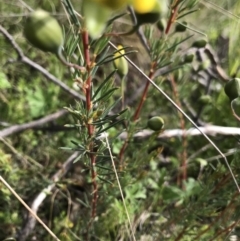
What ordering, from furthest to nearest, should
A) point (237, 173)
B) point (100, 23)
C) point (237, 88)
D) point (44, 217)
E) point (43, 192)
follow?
1. point (44, 217)
2. point (43, 192)
3. point (237, 173)
4. point (237, 88)
5. point (100, 23)

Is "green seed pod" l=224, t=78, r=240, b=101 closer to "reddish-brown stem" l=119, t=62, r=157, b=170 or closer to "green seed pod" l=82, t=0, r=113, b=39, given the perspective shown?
"reddish-brown stem" l=119, t=62, r=157, b=170

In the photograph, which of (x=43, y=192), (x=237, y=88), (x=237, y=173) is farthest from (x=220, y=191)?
(x=43, y=192)

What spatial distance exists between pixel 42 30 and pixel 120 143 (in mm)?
1022

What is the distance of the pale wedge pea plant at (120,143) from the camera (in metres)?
0.96

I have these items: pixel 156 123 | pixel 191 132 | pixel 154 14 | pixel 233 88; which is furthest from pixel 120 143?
pixel 154 14

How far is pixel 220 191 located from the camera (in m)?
1.27

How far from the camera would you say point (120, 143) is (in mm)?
1524

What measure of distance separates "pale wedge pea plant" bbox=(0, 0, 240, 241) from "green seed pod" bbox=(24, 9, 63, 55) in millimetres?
16

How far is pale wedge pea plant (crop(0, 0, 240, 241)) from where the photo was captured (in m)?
0.96

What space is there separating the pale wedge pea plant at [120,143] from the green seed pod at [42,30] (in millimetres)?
16

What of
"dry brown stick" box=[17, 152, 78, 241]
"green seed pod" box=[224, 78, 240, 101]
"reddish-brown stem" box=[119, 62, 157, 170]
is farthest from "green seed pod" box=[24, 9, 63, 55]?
"dry brown stick" box=[17, 152, 78, 241]

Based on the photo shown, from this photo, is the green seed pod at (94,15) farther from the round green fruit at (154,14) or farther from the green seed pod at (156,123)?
the green seed pod at (156,123)

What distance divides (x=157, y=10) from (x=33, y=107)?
132cm

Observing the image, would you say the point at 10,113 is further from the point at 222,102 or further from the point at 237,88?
the point at 237,88
